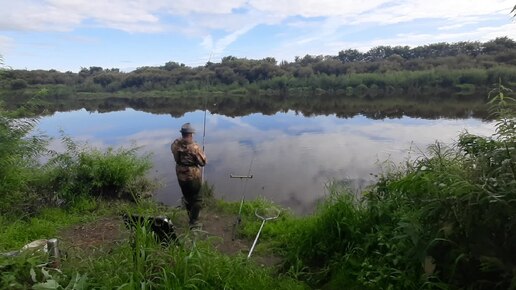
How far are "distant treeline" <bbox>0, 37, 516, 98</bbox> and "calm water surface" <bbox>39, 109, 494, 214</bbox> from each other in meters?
20.4

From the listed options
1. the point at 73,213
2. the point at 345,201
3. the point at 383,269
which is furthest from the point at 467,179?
the point at 73,213

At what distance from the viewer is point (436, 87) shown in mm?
45312

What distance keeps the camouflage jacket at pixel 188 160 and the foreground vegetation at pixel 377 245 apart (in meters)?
1.27

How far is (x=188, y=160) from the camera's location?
5961 millimetres

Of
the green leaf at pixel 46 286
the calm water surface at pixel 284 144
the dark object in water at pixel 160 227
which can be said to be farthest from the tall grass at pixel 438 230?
the green leaf at pixel 46 286

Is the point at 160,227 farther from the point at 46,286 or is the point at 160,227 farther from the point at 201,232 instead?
the point at 46,286

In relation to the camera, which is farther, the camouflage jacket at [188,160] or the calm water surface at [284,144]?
the calm water surface at [284,144]

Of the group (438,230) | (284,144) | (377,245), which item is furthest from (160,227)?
(284,144)

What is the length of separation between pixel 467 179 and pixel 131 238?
2727 mm

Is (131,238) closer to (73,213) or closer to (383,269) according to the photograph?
(383,269)

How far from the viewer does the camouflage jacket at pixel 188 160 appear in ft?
19.6

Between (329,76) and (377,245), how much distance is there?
54004 mm

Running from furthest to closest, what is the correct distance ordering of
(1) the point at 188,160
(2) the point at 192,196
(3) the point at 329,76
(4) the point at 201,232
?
(3) the point at 329,76 < (2) the point at 192,196 < (1) the point at 188,160 < (4) the point at 201,232

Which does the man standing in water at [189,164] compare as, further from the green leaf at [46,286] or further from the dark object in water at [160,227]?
the green leaf at [46,286]
